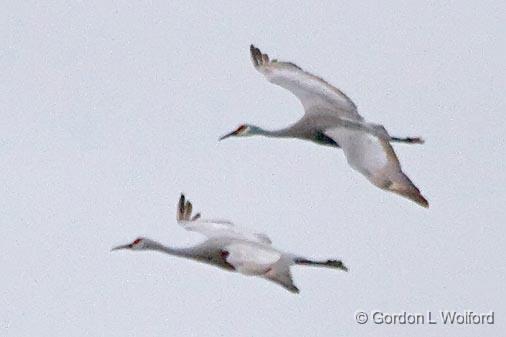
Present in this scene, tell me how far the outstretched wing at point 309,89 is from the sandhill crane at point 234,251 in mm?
2826

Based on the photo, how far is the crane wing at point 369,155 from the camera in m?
52.6

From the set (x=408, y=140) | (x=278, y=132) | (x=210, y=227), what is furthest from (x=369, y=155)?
(x=210, y=227)

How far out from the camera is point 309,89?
53219 millimetres

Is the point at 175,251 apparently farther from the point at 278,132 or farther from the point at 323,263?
the point at 323,263

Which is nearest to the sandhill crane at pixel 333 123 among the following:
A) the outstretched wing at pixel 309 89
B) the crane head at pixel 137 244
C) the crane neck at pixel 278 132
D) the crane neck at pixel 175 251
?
the outstretched wing at pixel 309 89

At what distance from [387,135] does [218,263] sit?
4067 mm

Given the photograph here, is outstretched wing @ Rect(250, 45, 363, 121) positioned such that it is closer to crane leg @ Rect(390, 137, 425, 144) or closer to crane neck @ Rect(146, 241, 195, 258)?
crane leg @ Rect(390, 137, 425, 144)

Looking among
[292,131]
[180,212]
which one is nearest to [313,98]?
[292,131]

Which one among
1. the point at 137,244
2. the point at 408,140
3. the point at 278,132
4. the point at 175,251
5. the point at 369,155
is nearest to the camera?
the point at 408,140

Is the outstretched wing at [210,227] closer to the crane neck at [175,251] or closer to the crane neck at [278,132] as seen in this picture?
the crane neck at [175,251]

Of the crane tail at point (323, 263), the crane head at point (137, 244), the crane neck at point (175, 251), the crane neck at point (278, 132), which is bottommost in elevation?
the crane tail at point (323, 263)

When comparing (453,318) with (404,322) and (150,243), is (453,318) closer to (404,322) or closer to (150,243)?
(404,322)

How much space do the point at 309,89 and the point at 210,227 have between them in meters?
3.92

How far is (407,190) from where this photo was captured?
171 feet
